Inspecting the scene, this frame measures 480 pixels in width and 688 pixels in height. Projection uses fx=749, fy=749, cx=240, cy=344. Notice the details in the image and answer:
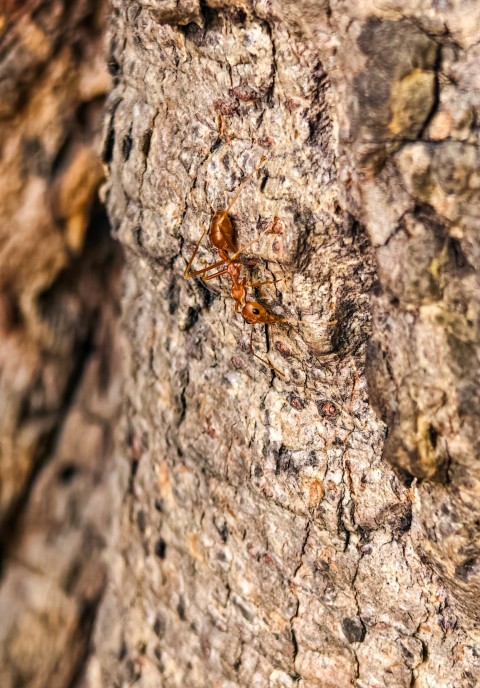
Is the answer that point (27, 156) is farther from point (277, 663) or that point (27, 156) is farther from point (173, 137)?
point (277, 663)

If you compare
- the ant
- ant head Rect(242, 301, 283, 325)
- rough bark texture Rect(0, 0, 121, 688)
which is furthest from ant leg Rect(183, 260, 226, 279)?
rough bark texture Rect(0, 0, 121, 688)

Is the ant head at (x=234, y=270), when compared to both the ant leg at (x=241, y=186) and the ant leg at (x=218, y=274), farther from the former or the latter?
the ant leg at (x=241, y=186)

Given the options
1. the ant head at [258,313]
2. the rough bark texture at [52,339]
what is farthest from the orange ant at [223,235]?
the rough bark texture at [52,339]

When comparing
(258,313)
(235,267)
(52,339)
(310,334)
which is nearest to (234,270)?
(235,267)

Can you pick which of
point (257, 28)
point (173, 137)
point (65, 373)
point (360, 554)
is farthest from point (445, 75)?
point (65, 373)

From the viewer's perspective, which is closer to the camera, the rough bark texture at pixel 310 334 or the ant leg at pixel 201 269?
the rough bark texture at pixel 310 334

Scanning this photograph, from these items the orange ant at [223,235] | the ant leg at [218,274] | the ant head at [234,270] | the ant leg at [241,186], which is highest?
the ant leg at [241,186]

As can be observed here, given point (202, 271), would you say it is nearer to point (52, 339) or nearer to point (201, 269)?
point (201, 269)
